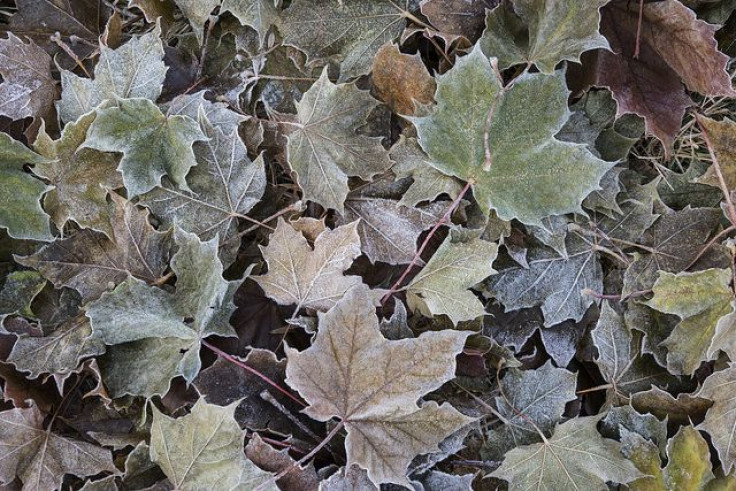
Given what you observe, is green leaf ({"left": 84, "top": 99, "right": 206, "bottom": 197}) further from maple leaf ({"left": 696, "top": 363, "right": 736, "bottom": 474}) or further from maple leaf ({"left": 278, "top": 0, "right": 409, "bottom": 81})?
maple leaf ({"left": 696, "top": 363, "right": 736, "bottom": 474})

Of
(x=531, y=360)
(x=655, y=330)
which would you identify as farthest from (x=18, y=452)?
(x=655, y=330)

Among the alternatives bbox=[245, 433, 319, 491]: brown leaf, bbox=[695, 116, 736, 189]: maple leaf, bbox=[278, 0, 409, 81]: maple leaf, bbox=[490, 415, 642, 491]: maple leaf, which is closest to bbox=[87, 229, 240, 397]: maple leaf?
bbox=[245, 433, 319, 491]: brown leaf

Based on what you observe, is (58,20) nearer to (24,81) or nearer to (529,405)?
(24,81)

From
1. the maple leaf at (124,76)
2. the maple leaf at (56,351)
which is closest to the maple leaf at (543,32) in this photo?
the maple leaf at (124,76)

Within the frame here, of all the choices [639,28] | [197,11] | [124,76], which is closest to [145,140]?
[124,76]

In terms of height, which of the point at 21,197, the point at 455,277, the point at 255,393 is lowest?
the point at 255,393

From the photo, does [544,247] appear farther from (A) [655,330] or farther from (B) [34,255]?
(B) [34,255]
